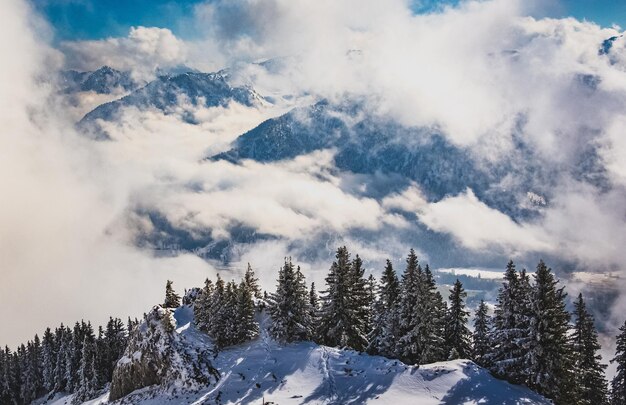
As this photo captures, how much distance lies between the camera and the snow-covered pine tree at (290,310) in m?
62.1

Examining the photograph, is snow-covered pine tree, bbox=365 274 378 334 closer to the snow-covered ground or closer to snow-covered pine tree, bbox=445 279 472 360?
snow-covered pine tree, bbox=445 279 472 360

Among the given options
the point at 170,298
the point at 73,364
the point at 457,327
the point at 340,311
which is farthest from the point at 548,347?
the point at 73,364

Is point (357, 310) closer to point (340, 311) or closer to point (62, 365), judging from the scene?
point (340, 311)

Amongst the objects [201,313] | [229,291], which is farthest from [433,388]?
[201,313]

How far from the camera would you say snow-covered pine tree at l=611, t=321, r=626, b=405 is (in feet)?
205

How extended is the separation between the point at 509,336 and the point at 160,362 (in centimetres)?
3991

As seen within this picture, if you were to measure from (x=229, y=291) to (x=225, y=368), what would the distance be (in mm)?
13138

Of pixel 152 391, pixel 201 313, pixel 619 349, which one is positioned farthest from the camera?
pixel 201 313

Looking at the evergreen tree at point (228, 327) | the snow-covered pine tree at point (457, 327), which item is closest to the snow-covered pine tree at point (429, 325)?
the snow-covered pine tree at point (457, 327)

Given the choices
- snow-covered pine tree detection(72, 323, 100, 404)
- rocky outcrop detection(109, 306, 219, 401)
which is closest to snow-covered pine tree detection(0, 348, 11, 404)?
snow-covered pine tree detection(72, 323, 100, 404)

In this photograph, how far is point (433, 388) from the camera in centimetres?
4569

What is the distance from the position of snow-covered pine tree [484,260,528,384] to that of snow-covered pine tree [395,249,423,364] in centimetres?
840

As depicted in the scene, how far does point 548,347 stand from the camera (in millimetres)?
49219

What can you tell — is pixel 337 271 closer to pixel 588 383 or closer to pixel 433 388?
pixel 433 388
